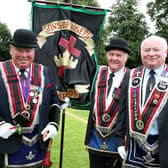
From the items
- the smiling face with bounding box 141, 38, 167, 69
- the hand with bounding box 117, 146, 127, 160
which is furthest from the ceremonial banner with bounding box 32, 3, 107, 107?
the smiling face with bounding box 141, 38, 167, 69

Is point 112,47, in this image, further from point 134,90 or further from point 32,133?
point 32,133

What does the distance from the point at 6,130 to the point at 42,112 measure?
1.32 ft

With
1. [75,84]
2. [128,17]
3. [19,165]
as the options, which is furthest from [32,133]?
[128,17]

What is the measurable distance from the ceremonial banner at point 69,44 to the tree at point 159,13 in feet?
86.9

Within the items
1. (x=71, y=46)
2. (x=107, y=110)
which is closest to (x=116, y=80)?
(x=107, y=110)

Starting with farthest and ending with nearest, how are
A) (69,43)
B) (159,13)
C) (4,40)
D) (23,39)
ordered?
Result: (4,40) < (159,13) < (69,43) < (23,39)

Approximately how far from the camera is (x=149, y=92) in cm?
268

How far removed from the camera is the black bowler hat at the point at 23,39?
266 centimetres

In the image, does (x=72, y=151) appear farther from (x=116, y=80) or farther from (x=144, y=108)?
(x=144, y=108)

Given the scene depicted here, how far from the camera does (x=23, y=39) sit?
267 cm

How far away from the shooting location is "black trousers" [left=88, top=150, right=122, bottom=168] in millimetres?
3152

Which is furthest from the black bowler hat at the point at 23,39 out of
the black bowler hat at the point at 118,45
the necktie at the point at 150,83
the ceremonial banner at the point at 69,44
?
the ceremonial banner at the point at 69,44

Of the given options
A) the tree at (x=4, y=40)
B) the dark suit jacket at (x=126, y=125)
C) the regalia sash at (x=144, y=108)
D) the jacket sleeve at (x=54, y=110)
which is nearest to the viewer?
the dark suit jacket at (x=126, y=125)

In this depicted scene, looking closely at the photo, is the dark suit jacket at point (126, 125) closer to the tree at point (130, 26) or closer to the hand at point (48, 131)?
the hand at point (48, 131)
